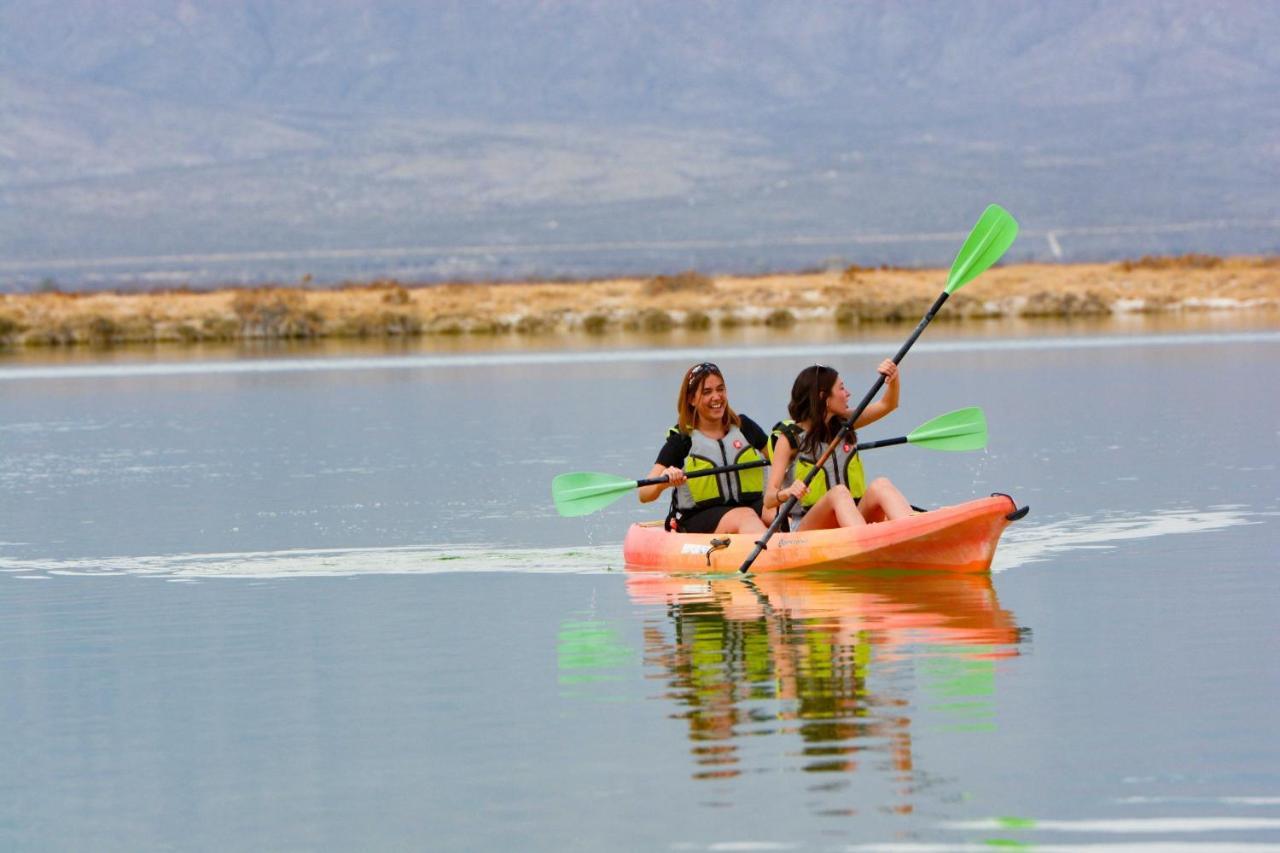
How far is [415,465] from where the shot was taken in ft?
73.9

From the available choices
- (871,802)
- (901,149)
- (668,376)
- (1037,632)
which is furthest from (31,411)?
(901,149)

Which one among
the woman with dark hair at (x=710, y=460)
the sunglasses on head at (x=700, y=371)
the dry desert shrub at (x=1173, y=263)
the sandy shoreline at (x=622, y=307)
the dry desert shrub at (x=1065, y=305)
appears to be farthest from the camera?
the dry desert shrub at (x=1173, y=263)

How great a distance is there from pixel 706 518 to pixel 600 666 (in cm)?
365

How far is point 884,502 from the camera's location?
13.7 m

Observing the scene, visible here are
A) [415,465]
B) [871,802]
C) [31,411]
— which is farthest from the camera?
[31,411]

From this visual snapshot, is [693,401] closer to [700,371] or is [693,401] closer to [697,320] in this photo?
[700,371]

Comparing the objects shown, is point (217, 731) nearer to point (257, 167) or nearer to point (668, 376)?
point (668, 376)

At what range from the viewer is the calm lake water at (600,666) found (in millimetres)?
8109

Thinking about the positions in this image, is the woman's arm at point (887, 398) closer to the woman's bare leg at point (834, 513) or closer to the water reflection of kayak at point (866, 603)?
the woman's bare leg at point (834, 513)

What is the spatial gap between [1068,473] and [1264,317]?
3392cm

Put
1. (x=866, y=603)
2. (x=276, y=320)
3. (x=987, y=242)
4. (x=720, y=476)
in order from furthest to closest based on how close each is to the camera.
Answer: (x=276, y=320) → (x=987, y=242) → (x=720, y=476) → (x=866, y=603)

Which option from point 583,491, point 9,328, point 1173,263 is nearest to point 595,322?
point 9,328

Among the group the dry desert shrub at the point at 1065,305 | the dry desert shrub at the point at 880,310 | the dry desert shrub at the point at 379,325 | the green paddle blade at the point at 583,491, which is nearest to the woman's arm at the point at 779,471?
the green paddle blade at the point at 583,491

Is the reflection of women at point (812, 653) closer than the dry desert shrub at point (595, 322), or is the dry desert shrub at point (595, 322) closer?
the reflection of women at point (812, 653)
